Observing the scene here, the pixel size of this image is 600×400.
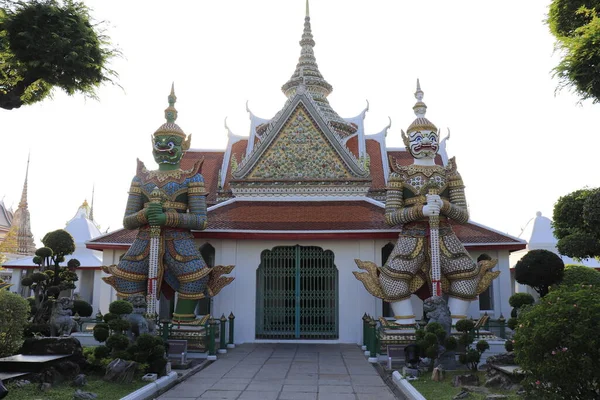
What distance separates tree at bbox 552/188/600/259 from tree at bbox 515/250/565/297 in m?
0.46

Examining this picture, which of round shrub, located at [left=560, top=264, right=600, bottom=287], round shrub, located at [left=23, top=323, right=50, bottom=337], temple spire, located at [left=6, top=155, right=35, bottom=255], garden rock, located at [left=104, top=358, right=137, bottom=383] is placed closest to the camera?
garden rock, located at [left=104, top=358, right=137, bottom=383]

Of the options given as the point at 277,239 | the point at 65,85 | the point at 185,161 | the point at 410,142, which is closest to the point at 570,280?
the point at 410,142

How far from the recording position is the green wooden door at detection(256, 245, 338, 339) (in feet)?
37.7

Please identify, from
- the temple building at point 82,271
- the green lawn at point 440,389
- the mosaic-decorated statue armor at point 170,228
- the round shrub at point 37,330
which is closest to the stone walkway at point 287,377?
the green lawn at point 440,389

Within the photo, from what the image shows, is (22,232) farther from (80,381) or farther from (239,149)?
(80,381)

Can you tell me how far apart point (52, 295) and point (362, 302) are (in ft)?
22.1

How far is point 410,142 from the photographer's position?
987 centimetres

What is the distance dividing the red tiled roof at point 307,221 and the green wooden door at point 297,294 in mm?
713

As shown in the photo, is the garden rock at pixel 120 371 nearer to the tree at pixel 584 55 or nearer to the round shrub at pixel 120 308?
the round shrub at pixel 120 308

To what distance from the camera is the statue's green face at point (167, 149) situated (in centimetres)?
1034

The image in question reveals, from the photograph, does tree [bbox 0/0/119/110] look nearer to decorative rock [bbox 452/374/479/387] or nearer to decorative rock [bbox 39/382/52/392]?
decorative rock [bbox 39/382/52/392]

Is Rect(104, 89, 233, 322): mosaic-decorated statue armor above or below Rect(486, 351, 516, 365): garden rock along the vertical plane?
above

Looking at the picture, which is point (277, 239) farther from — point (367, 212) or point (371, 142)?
point (371, 142)

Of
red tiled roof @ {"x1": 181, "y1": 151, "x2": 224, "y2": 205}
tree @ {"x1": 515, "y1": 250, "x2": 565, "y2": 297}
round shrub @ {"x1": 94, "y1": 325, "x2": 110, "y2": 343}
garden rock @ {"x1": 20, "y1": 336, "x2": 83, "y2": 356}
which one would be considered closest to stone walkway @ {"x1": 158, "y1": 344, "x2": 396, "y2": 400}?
round shrub @ {"x1": 94, "y1": 325, "x2": 110, "y2": 343}
